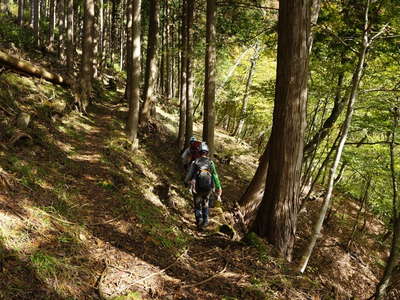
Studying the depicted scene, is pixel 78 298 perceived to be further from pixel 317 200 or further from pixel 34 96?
pixel 317 200

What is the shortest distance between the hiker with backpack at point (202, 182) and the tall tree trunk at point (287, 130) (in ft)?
6.50

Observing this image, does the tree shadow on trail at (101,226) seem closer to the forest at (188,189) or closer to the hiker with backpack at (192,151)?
the forest at (188,189)

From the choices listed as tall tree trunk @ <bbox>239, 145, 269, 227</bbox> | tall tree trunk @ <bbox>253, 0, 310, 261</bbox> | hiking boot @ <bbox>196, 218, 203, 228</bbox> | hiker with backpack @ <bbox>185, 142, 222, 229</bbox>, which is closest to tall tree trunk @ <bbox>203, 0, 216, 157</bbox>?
tall tree trunk @ <bbox>239, 145, 269, 227</bbox>

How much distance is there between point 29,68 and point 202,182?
26.0ft

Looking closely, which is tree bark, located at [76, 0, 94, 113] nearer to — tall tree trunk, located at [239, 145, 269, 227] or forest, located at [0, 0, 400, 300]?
forest, located at [0, 0, 400, 300]

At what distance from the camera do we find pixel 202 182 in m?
7.54

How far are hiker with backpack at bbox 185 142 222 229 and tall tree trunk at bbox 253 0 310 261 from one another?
1981 millimetres

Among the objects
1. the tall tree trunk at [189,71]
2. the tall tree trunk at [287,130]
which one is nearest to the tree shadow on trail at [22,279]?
the tall tree trunk at [287,130]

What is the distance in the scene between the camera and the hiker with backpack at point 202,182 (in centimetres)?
757

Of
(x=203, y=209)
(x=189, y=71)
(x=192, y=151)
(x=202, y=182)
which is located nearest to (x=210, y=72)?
(x=189, y=71)

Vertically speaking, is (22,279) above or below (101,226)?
above

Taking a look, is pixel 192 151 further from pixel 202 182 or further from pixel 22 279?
pixel 22 279

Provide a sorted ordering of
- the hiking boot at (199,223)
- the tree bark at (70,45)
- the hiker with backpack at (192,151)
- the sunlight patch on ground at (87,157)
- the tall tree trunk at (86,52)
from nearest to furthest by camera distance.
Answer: the hiking boot at (199,223)
the sunlight patch on ground at (87,157)
the hiker with backpack at (192,151)
the tall tree trunk at (86,52)
the tree bark at (70,45)

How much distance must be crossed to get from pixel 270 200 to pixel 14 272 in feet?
13.2
